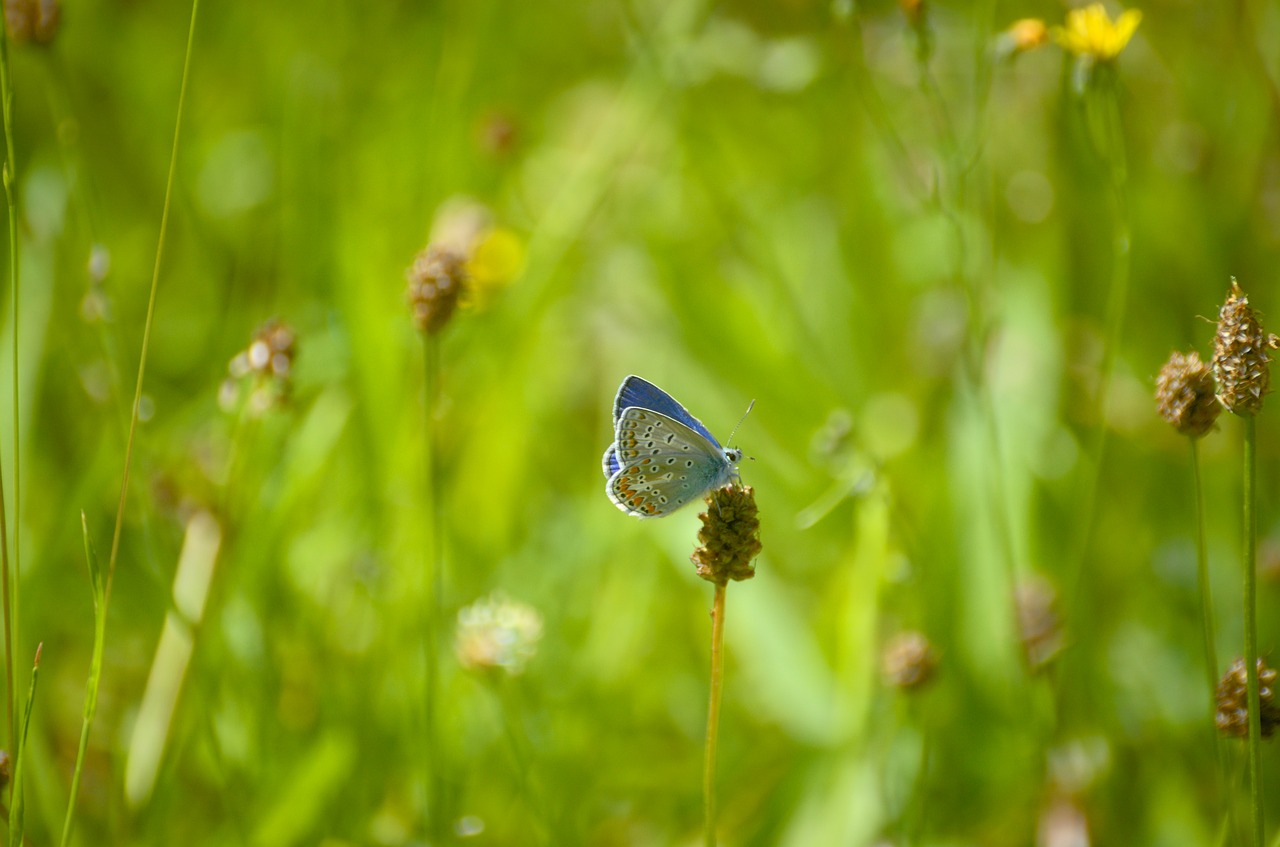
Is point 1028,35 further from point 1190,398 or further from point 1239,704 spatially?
point 1239,704

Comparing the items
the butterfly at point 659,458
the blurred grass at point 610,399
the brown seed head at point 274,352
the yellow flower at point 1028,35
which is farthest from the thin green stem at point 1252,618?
the brown seed head at point 274,352

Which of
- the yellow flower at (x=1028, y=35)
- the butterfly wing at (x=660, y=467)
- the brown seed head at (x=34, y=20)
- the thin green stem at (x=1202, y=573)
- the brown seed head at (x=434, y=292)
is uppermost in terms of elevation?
the yellow flower at (x=1028, y=35)

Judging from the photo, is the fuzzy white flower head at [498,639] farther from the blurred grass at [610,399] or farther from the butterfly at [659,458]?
the butterfly at [659,458]

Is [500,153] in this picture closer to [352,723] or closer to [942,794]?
[352,723]

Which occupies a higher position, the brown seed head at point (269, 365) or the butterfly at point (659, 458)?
the brown seed head at point (269, 365)

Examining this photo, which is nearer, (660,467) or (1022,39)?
(660,467)

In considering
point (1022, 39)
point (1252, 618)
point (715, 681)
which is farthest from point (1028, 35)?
point (715, 681)
